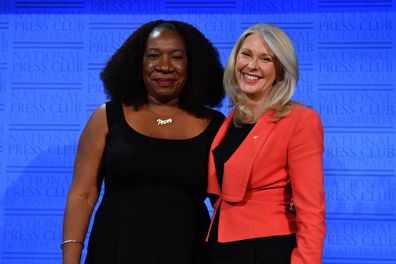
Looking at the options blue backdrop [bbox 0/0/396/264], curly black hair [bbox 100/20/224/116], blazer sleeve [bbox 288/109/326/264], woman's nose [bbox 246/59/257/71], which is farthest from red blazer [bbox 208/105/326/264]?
blue backdrop [bbox 0/0/396/264]

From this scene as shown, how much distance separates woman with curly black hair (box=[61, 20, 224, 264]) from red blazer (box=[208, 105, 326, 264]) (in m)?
0.18

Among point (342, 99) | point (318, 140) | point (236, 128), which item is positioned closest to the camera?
point (318, 140)

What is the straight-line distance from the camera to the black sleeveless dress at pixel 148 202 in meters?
1.73

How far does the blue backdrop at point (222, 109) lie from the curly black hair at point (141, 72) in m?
0.72

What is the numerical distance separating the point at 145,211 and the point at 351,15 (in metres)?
1.41

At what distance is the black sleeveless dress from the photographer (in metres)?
1.73

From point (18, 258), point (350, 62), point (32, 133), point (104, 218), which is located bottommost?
point (18, 258)

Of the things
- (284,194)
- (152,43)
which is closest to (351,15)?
(152,43)

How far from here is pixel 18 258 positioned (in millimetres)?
2650

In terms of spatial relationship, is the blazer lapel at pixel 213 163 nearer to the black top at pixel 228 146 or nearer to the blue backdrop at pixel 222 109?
the black top at pixel 228 146

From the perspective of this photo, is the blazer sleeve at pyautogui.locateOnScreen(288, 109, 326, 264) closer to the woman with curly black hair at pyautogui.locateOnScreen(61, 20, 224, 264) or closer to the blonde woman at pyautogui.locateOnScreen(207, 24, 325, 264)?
the blonde woman at pyautogui.locateOnScreen(207, 24, 325, 264)

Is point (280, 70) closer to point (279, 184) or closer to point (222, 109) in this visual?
point (279, 184)

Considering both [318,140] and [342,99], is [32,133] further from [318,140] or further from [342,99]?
[318,140]

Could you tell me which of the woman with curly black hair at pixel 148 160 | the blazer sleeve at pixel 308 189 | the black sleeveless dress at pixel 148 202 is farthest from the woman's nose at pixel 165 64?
the blazer sleeve at pixel 308 189
